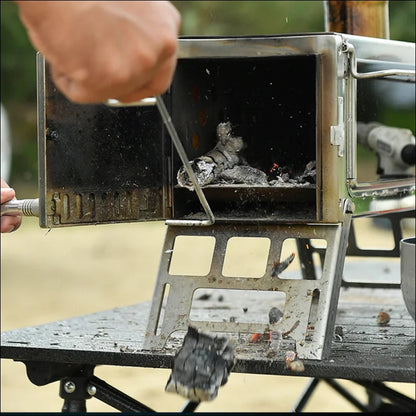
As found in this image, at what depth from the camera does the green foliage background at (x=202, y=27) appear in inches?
424

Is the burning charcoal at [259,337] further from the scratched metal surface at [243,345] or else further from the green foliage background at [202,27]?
the green foliage background at [202,27]

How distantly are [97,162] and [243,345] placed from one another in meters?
0.58

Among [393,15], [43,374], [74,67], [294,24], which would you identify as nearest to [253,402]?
[43,374]

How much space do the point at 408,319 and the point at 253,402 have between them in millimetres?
2273

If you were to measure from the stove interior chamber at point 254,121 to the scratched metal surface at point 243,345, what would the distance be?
0.35 m

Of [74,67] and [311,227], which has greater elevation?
[74,67]

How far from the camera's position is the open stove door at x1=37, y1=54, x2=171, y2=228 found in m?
2.25

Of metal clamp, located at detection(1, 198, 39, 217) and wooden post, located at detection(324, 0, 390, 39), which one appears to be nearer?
metal clamp, located at detection(1, 198, 39, 217)

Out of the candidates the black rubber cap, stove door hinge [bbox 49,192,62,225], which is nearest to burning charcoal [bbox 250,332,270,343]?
stove door hinge [bbox 49,192,62,225]

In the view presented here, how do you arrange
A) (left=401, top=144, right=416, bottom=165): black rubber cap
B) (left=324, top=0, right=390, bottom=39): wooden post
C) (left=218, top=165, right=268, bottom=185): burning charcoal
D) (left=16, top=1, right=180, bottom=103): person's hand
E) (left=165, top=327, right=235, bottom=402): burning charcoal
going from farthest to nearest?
(left=324, top=0, right=390, bottom=39): wooden post
(left=401, top=144, right=416, bottom=165): black rubber cap
(left=218, top=165, right=268, bottom=185): burning charcoal
(left=165, top=327, right=235, bottom=402): burning charcoal
(left=16, top=1, right=180, bottom=103): person's hand

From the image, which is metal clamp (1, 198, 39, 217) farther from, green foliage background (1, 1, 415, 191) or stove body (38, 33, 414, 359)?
green foliage background (1, 1, 415, 191)

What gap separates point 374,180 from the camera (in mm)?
2721

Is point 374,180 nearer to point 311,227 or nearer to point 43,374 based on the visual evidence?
point 311,227

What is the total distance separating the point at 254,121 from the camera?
276 centimetres
